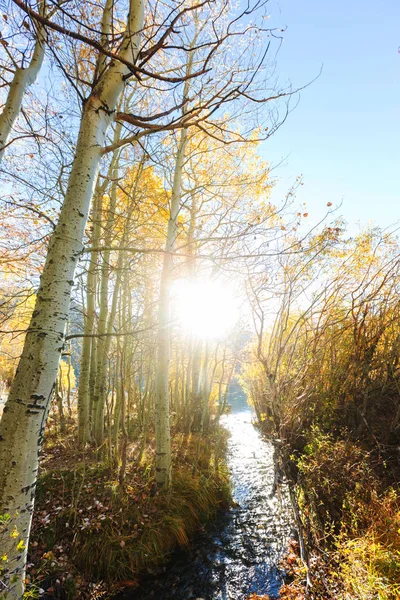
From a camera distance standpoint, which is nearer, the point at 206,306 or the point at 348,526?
the point at 348,526

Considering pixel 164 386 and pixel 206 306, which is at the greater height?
pixel 206 306

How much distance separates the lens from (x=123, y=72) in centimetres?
208

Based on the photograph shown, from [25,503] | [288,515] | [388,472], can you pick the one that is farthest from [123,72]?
[288,515]

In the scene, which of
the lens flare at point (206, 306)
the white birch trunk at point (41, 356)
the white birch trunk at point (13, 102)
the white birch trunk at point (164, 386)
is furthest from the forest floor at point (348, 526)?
the white birch trunk at point (13, 102)

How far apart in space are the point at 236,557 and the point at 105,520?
6.39ft

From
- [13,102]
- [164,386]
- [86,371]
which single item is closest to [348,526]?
[164,386]

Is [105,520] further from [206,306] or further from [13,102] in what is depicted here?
[13,102]

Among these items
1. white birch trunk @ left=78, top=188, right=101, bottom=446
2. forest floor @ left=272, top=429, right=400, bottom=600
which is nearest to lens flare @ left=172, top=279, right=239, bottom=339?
white birch trunk @ left=78, top=188, right=101, bottom=446

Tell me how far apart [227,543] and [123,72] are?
5.93m

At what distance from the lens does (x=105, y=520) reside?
11.7 feet

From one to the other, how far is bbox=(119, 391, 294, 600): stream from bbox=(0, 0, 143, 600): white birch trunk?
8.70 ft

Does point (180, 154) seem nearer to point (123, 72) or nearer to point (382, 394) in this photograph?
point (123, 72)

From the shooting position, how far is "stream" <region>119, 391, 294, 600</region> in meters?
3.22

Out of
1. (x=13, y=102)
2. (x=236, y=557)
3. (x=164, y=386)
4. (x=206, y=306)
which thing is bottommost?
(x=236, y=557)
